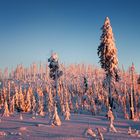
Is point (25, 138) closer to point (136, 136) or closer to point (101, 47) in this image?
point (136, 136)

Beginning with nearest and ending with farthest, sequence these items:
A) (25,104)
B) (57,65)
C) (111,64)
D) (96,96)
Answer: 1. (111,64)
2. (57,65)
3. (25,104)
4. (96,96)

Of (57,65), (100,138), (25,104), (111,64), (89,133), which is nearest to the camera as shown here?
(100,138)

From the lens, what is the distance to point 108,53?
104 feet

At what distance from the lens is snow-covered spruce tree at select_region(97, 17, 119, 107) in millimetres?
31422

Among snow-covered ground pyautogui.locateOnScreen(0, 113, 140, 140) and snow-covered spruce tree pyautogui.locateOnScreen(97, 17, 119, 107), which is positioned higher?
snow-covered spruce tree pyautogui.locateOnScreen(97, 17, 119, 107)

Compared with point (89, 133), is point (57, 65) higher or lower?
higher

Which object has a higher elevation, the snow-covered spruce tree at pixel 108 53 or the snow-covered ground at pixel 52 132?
the snow-covered spruce tree at pixel 108 53

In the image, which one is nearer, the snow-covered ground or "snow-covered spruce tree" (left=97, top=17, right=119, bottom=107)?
the snow-covered ground

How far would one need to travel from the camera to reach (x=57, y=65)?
41.7m

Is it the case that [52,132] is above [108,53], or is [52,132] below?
below

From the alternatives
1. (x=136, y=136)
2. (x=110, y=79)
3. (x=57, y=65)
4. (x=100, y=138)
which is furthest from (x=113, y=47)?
(x=100, y=138)

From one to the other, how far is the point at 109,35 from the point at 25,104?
4326cm

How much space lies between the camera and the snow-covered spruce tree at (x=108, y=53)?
31.4 meters

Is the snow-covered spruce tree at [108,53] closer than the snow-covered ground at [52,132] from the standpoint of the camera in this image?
No
